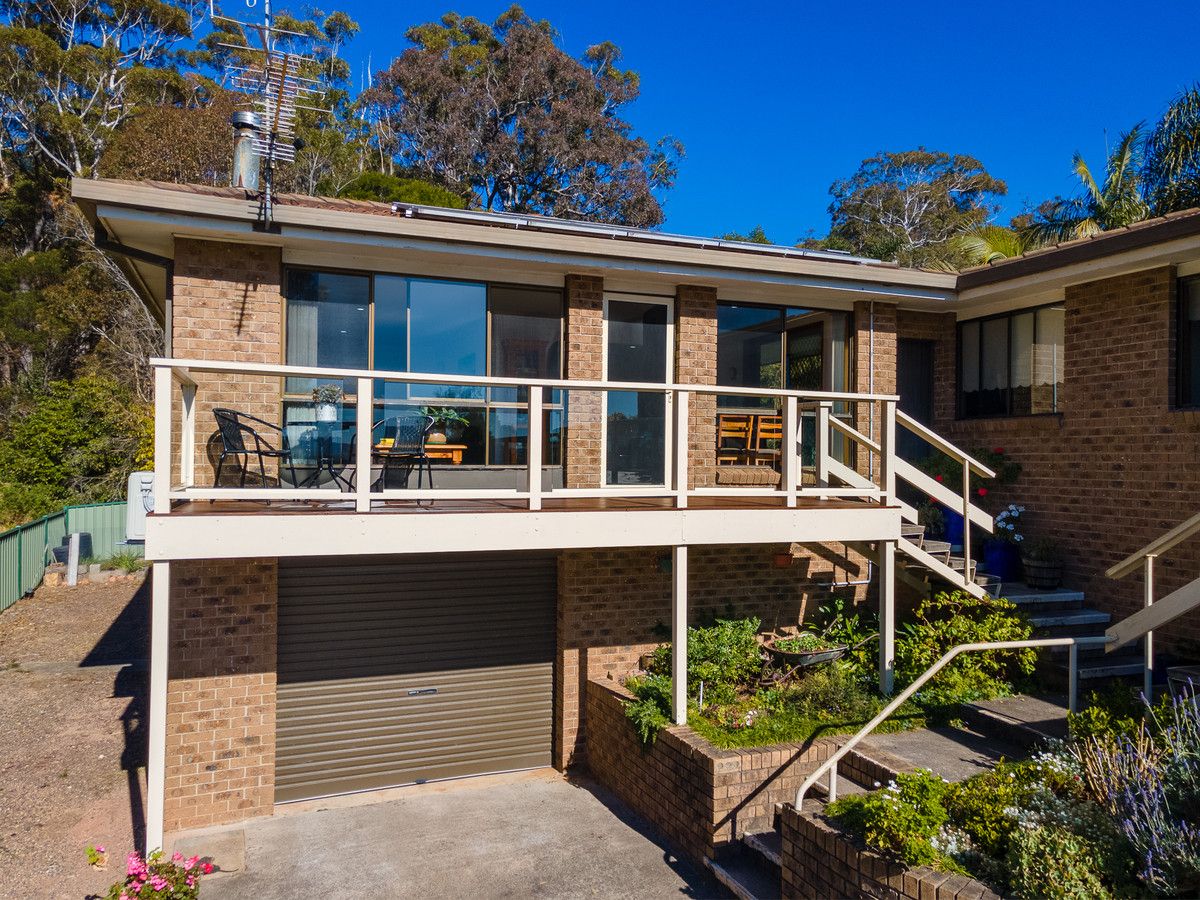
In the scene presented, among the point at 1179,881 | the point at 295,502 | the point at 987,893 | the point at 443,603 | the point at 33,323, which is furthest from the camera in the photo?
the point at 33,323

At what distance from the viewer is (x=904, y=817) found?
4.70 meters

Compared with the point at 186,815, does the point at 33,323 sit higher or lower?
higher

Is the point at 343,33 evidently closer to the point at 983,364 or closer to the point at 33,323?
the point at 33,323

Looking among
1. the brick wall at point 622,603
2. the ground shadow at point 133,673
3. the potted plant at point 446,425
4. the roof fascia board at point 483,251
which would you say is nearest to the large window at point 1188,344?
the roof fascia board at point 483,251

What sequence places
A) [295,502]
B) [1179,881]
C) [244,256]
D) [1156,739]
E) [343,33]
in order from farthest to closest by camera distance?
[343,33], [244,256], [295,502], [1156,739], [1179,881]

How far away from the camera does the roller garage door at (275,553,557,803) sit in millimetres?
7695

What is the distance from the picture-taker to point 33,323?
25281 millimetres

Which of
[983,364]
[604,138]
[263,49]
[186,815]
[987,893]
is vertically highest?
[604,138]

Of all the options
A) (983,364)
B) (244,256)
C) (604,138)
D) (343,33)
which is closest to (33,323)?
(343,33)

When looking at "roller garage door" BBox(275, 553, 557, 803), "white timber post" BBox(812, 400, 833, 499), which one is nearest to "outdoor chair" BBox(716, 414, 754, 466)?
"white timber post" BBox(812, 400, 833, 499)

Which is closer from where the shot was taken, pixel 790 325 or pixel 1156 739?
pixel 1156 739

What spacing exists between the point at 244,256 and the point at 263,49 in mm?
1831

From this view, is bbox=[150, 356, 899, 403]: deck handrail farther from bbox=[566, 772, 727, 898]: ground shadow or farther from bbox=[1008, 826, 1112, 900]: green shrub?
bbox=[1008, 826, 1112, 900]: green shrub

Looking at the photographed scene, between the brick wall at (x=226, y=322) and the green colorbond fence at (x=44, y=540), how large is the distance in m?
9.20
